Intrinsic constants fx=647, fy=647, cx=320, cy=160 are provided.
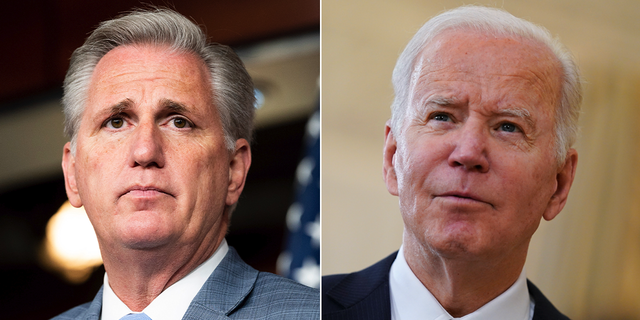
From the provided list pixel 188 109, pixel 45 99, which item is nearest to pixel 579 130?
pixel 188 109

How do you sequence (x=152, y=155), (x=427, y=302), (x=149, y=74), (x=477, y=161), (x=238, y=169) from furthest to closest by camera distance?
(x=238, y=169)
(x=149, y=74)
(x=152, y=155)
(x=427, y=302)
(x=477, y=161)

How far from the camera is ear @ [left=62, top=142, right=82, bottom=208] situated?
9.04 ft

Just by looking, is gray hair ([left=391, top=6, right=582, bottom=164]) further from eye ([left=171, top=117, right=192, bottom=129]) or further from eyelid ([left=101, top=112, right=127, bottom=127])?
eyelid ([left=101, top=112, right=127, bottom=127])

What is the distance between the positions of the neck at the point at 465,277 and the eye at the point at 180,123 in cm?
101

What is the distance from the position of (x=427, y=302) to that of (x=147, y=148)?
121 centimetres

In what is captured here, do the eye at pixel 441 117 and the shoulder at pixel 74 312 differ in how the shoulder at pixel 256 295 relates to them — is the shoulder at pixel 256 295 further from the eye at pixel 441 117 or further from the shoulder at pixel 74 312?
the eye at pixel 441 117

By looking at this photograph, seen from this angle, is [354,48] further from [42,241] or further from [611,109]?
[42,241]

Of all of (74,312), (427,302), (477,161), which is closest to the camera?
(477,161)

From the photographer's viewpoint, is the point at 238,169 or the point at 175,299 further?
the point at 238,169

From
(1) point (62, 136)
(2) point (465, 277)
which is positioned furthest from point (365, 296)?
(1) point (62, 136)

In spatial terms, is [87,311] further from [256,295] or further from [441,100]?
[441,100]

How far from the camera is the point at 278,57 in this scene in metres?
2.95

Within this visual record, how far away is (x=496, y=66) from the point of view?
7.60 ft

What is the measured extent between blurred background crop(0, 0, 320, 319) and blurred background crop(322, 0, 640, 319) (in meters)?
0.30
